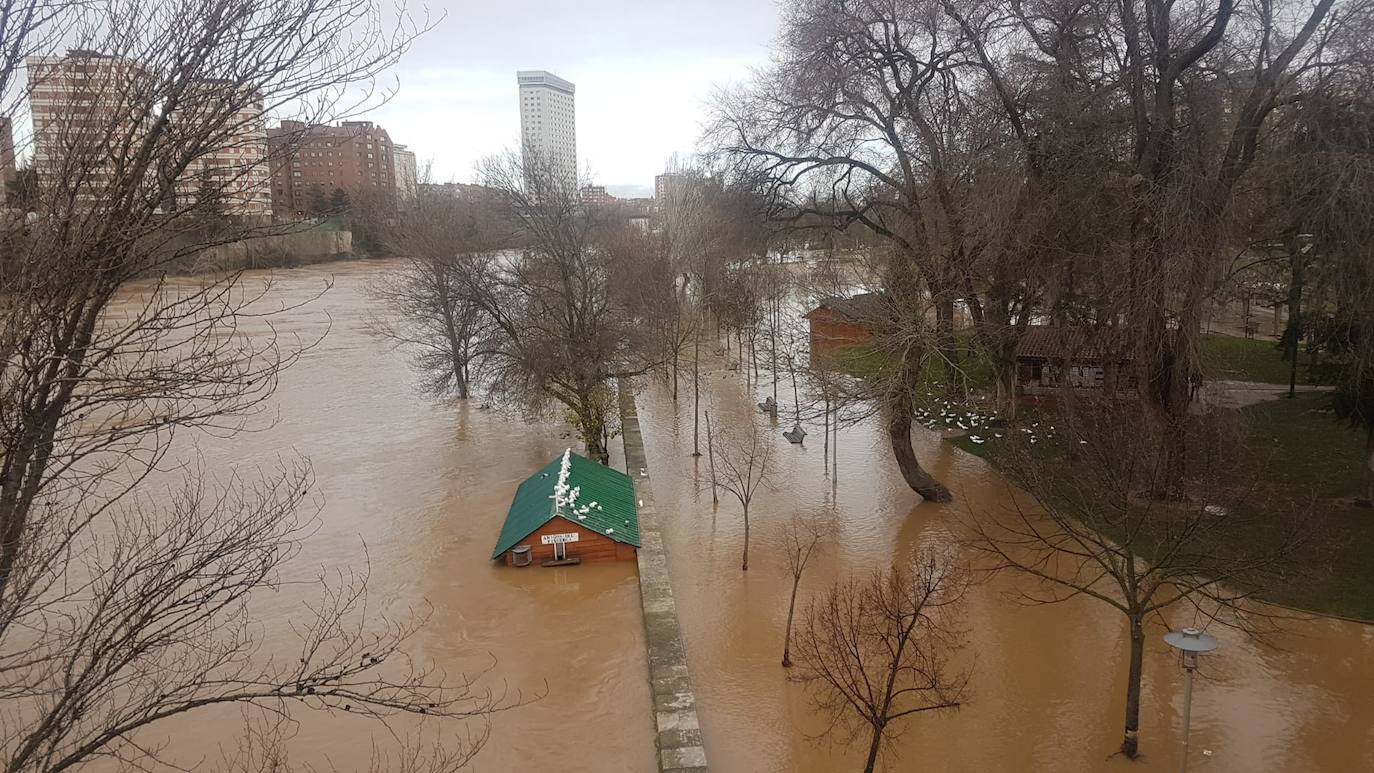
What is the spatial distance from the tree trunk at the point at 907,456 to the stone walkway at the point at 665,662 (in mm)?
5126

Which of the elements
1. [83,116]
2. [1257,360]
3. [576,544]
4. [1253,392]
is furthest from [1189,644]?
[1257,360]

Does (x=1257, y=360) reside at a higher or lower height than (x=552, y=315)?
lower

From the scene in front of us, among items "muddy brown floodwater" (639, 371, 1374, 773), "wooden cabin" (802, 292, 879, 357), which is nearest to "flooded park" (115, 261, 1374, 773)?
"muddy brown floodwater" (639, 371, 1374, 773)

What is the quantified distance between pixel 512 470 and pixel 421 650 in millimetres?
9544

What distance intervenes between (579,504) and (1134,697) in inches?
381

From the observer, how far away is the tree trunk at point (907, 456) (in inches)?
669

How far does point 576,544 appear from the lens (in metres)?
15.5

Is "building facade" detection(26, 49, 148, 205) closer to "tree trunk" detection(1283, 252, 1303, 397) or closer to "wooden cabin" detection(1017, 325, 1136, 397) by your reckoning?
"wooden cabin" detection(1017, 325, 1136, 397)

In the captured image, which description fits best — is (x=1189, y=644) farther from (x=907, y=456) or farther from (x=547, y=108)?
(x=547, y=108)

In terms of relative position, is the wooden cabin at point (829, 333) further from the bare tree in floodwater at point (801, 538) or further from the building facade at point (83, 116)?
the building facade at point (83, 116)

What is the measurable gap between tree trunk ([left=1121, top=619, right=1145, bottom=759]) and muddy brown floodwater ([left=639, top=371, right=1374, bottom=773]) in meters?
0.16

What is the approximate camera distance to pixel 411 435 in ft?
83.2

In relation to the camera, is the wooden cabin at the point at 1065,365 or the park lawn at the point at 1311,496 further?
the wooden cabin at the point at 1065,365

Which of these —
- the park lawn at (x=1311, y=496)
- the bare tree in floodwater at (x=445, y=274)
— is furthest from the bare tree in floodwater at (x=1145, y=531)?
the bare tree in floodwater at (x=445, y=274)
